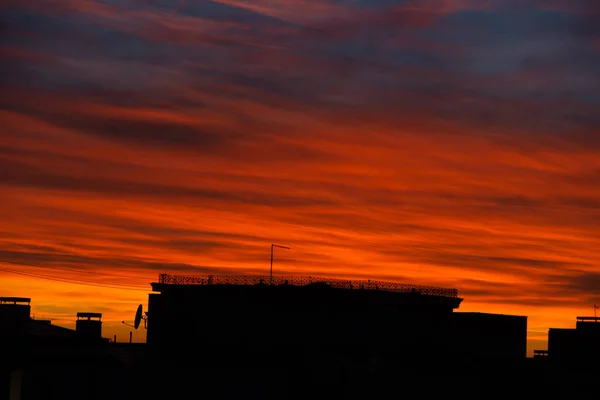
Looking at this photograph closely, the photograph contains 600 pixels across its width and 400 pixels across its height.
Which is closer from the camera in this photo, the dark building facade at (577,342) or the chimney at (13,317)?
the chimney at (13,317)

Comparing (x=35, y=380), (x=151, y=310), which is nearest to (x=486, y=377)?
(x=35, y=380)

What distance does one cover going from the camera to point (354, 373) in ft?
318

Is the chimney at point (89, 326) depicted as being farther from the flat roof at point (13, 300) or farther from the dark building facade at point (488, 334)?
the dark building facade at point (488, 334)

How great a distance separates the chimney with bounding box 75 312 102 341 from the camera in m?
107

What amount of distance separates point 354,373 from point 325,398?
12.0 ft

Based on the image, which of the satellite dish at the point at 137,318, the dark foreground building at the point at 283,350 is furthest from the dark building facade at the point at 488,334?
the satellite dish at the point at 137,318

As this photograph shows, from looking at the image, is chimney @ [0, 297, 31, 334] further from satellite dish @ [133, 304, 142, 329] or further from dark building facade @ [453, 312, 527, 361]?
dark building facade @ [453, 312, 527, 361]

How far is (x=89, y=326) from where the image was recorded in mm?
107812

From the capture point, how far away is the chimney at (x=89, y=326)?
106562 millimetres

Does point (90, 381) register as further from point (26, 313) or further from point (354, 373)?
point (354, 373)

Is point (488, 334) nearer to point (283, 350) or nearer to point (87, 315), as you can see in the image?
point (283, 350)

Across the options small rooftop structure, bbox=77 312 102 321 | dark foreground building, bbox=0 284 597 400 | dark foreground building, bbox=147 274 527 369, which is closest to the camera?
dark foreground building, bbox=0 284 597 400

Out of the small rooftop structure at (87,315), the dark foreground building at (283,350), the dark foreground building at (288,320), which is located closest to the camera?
the dark foreground building at (283,350)

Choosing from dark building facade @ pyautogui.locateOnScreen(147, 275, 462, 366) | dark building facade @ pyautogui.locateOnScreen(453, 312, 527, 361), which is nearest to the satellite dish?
dark building facade @ pyautogui.locateOnScreen(147, 275, 462, 366)
